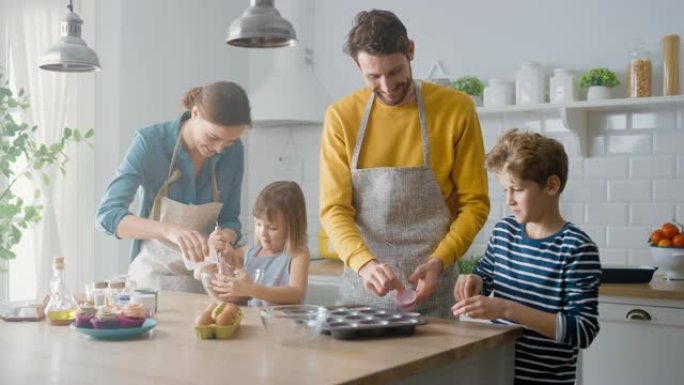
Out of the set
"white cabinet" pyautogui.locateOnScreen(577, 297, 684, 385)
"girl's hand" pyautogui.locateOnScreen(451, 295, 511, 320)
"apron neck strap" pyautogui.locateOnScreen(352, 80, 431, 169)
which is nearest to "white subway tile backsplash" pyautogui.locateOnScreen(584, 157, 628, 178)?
"white cabinet" pyautogui.locateOnScreen(577, 297, 684, 385)

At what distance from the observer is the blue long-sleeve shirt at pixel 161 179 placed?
9.12 ft

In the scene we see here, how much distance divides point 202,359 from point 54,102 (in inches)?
97.2

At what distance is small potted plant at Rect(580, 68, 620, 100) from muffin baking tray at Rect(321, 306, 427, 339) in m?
1.90

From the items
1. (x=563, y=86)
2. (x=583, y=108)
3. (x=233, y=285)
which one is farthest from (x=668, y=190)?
(x=233, y=285)

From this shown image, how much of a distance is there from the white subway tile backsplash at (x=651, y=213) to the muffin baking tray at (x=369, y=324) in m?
1.96

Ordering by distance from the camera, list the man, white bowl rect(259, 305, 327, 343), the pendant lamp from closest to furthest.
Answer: white bowl rect(259, 305, 327, 343) → the man → the pendant lamp

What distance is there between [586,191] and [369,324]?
6.97 feet

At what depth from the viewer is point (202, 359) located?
159cm

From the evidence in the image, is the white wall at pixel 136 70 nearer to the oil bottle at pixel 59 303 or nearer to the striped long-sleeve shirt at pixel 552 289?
the oil bottle at pixel 59 303

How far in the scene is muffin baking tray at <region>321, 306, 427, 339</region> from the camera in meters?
1.76

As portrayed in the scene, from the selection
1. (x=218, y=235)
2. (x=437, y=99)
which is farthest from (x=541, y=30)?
(x=218, y=235)

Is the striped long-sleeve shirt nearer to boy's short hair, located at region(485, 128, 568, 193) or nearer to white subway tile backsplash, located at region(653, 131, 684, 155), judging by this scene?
boy's short hair, located at region(485, 128, 568, 193)

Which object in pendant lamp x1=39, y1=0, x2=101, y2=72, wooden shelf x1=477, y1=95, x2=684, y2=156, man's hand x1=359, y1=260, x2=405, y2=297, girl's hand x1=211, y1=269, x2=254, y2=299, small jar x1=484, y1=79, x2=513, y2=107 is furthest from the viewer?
small jar x1=484, y1=79, x2=513, y2=107

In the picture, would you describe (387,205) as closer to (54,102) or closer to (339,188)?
(339,188)
